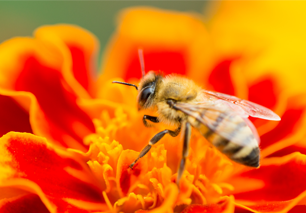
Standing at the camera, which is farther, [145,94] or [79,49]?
[79,49]

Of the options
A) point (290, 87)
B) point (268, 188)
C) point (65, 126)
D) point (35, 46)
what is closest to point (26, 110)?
point (65, 126)

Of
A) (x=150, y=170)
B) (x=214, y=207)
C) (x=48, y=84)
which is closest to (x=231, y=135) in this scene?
(x=214, y=207)

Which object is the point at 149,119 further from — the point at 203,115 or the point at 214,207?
the point at 214,207

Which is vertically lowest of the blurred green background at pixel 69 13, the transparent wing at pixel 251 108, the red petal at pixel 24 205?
the red petal at pixel 24 205

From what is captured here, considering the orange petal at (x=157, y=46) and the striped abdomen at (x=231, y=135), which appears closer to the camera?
the striped abdomen at (x=231, y=135)

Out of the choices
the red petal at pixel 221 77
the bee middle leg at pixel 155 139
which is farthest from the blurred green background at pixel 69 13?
the bee middle leg at pixel 155 139

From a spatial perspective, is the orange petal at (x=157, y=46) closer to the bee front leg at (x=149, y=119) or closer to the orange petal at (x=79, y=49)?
the orange petal at (x=79, y=49)

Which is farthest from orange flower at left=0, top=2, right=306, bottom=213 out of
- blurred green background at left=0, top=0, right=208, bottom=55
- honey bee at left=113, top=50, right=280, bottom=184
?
blurred green background at left=0, top=0, right=208, bottom=55
